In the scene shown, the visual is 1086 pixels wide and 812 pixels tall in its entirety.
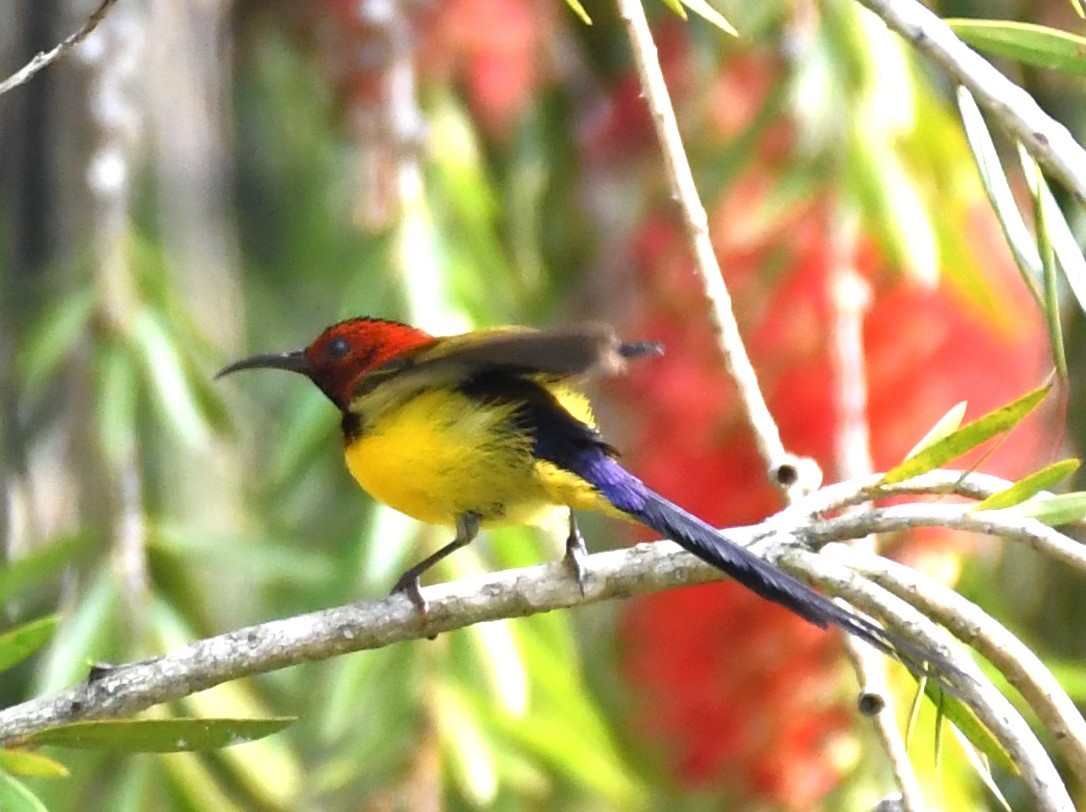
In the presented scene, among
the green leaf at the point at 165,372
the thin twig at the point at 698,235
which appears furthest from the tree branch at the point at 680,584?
the green leaf at the point at 165,372

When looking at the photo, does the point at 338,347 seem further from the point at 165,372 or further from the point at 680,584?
the point at 680,584

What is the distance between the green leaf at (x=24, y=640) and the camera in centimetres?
133

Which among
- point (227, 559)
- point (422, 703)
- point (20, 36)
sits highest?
point (20, 36)

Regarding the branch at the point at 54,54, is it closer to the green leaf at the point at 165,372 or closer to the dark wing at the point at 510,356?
the dark wing at the point at 510,356

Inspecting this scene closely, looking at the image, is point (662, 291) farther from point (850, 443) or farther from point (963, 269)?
point (850, 443)

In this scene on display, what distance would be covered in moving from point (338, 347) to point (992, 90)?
53.2 inches

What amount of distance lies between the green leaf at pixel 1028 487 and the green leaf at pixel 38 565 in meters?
1.15

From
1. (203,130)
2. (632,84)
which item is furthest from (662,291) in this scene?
(203,130)

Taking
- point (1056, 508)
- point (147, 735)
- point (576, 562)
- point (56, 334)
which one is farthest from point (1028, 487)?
point (56, 334)

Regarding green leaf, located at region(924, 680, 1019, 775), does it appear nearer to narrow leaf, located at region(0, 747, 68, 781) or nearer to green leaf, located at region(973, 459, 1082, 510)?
green leaf, located at region(973, 459, 1082, 510)

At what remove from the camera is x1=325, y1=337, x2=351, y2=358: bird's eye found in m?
2.45

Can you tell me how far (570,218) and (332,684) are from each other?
1.47 metres

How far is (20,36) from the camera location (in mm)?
2861

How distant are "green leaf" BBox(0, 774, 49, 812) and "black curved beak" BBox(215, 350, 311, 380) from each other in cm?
109
